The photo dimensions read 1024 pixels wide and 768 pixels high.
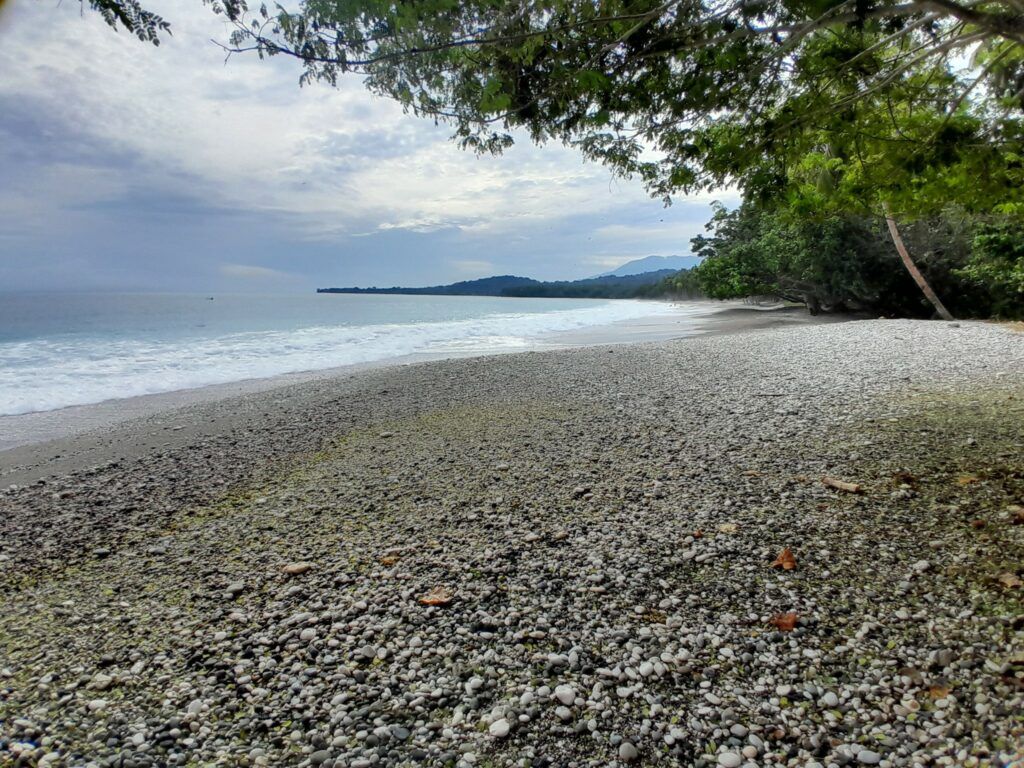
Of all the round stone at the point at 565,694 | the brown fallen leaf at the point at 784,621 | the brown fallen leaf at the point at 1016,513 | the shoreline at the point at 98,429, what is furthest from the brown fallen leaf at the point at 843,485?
the shoreline at the point at 98,429

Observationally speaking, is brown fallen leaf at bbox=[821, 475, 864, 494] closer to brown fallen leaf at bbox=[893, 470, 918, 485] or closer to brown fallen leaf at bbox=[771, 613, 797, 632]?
brown fallen leaf at bbox=[893, 470, 918, 485]

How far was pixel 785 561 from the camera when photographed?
308 centimetres

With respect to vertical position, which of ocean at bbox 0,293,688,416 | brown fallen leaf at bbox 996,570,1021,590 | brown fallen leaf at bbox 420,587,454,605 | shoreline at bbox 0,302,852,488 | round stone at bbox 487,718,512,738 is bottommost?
round stone at bbox 487,718,512,738

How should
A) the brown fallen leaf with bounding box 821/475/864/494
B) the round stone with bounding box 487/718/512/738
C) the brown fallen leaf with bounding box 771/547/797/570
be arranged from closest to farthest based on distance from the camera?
the round stone with bounding box 487/718/512/738, the brown fallen leaf with bounding box 771/547/797/570, the brown fallen leaf with bounding box 821/475/864/494

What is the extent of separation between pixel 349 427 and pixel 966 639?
638 cm

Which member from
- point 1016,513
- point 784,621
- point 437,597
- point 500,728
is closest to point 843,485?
point 1016,513

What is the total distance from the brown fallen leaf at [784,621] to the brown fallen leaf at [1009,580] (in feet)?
3.60

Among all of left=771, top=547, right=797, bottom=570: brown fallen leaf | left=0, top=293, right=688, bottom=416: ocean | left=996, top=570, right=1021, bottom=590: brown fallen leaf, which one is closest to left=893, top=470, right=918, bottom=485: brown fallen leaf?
left=996, top=570, right=1021, bottom=590: brown fallen leaf

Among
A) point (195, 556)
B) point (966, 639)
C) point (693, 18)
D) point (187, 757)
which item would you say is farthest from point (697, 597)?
point (693, 18)

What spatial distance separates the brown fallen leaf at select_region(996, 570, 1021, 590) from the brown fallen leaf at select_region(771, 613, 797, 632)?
1.10m

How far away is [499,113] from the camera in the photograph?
174 inches

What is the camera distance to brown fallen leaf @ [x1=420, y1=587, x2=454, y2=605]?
114 inches

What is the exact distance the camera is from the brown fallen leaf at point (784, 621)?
2539 millimetres

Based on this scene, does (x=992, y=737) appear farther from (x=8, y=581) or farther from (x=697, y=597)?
(x=8, y=581)
